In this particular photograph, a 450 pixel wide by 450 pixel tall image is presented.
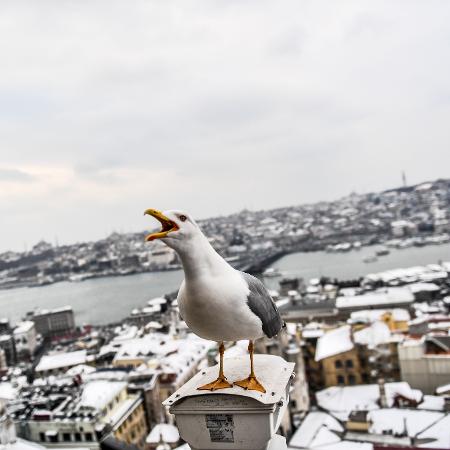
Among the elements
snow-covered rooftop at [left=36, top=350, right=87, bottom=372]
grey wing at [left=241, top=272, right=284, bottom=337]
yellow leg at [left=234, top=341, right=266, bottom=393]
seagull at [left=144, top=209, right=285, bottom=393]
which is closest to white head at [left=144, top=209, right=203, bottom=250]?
seagull at [left=144, top=209, right=285, bottom=393]

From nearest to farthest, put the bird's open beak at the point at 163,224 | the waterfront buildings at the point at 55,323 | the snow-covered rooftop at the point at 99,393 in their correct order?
1. the bird's open beak at the point at 163,224
2. the snow-covered rooftop at the point at 99,393
3. the waterfront buildings at the point at 55,323

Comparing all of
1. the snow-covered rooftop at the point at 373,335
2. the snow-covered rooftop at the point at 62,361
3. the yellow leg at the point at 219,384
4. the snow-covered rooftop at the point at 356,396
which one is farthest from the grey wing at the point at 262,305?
the snow-covered rooftop at the point at 62,361

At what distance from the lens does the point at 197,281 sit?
3.86 ft

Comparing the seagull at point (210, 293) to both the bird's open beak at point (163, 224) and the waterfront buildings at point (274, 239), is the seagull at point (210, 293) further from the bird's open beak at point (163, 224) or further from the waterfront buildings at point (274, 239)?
the waterfront buildings at point (274, 239)

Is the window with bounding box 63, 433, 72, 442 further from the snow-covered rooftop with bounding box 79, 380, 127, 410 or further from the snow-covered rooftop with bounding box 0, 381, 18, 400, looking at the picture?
the snow-covered rooftop with bounding box 0, 381, 18, 400

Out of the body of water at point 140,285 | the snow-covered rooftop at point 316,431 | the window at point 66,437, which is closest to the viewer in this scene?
the snow-covered rooftop at point 316,431

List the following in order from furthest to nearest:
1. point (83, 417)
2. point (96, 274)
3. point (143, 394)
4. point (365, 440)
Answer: point (96, 274) → point (143, 394) → point (83, 417) → point (365, 440)

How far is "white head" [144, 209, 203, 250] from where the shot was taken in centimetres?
110

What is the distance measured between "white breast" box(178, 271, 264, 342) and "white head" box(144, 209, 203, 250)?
0.11 m

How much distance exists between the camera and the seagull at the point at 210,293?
3.68 ft

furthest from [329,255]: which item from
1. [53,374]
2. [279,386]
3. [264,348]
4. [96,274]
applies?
[279,386]

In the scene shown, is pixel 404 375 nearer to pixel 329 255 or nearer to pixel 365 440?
pixel 365 440

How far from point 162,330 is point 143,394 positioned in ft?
26.6

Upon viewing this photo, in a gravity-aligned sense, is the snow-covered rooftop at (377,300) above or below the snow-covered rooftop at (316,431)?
below
